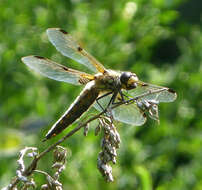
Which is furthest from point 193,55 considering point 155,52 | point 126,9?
point 155,52

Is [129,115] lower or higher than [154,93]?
lower

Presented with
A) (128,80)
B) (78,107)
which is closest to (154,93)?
(128,80)

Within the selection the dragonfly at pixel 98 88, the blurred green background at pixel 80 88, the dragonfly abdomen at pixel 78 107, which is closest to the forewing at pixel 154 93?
the dragonfly at pixel 98 88

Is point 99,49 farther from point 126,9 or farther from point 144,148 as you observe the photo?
point 144,148

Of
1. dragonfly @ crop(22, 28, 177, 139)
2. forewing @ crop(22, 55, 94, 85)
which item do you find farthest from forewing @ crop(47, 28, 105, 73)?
forewing @ crop(22, 55, 94, 85)

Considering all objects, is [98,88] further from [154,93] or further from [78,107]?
[154,93]

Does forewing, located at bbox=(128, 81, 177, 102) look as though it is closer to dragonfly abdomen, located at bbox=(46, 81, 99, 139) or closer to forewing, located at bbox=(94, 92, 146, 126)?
forewing, located at bbox=(94, 92, 146, 126)
